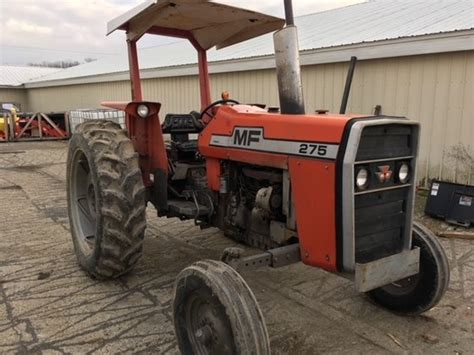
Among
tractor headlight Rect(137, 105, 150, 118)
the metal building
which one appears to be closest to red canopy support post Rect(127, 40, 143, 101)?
tractor headlight Rect(137, 105, 150, 118)

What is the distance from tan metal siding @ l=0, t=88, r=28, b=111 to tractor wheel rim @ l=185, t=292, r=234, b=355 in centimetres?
3176

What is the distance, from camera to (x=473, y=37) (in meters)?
6.07

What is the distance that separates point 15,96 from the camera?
30.7 m

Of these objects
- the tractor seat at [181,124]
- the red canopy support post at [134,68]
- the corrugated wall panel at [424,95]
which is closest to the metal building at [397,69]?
the corrugated wall panel at [424,95]

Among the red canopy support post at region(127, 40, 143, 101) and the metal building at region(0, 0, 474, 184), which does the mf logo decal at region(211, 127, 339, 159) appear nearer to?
the red canopy support post at region(127, 40, 143, 101)

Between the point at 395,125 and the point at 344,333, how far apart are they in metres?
1.44

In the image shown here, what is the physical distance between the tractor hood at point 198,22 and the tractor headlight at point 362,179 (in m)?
1.76

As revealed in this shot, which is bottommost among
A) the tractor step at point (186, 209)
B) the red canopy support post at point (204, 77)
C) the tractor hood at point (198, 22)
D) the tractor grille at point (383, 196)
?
the tractor step at point (186, 209)

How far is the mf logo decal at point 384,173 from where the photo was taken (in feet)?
9.01

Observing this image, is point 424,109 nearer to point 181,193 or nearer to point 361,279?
point 181,193

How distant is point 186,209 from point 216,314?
57.6 inches

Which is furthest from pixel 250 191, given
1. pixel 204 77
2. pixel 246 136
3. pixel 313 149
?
pixel 204 77

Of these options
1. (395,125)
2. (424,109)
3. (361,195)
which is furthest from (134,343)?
(424,109)

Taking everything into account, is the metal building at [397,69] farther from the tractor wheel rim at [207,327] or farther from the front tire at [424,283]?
the tractor wheel rim at [207,327]
